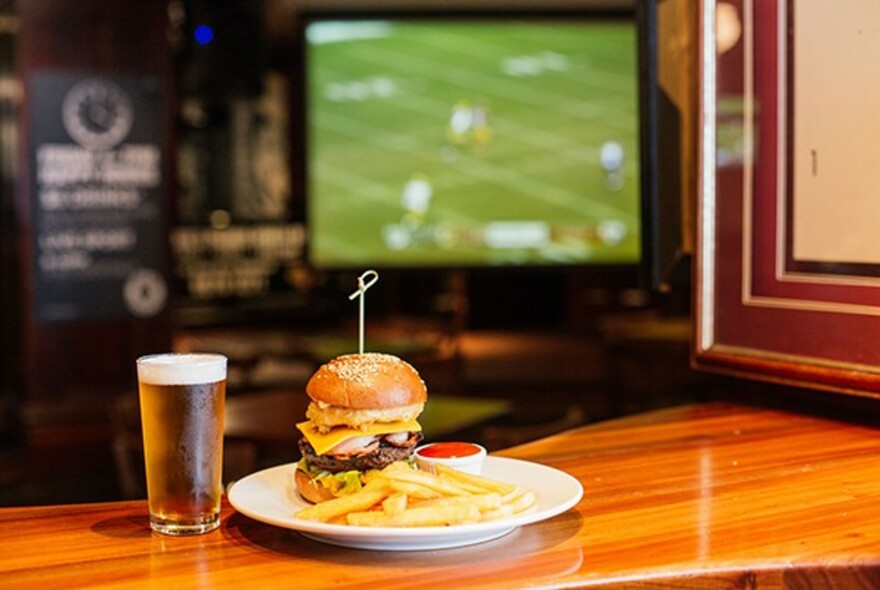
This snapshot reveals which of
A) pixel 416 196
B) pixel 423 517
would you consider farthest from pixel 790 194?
pixel 416 196

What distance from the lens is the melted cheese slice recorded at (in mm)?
1608

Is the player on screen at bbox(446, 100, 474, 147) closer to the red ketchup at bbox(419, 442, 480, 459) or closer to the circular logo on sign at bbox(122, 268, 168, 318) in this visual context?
the circular logo on sign at bbox(122, 268, 168, 318)

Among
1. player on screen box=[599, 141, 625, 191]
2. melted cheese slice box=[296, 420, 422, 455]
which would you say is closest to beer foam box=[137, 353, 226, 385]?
melted cheese slice box=[296, 420, 422, 455]

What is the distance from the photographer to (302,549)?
1.52 meters

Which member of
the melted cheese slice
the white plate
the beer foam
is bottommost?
the white plate

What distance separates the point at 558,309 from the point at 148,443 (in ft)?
26.3

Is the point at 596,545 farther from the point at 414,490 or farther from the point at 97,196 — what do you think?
the point at 97,196

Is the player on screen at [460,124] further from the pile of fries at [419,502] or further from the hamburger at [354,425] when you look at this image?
the pile of fries at [419,502]

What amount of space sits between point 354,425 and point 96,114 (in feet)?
16.6

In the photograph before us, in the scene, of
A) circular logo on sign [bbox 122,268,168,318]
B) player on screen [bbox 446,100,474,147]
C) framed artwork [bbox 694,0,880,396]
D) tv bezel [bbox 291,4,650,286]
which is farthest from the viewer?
player on screen [bbox 446,100,474,147]

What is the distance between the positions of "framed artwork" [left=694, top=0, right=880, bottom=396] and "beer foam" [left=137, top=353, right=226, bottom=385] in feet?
3.98

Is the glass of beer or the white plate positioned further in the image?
the glass of beer

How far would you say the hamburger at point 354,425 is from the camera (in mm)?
1616

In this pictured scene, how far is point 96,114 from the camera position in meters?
6.27
